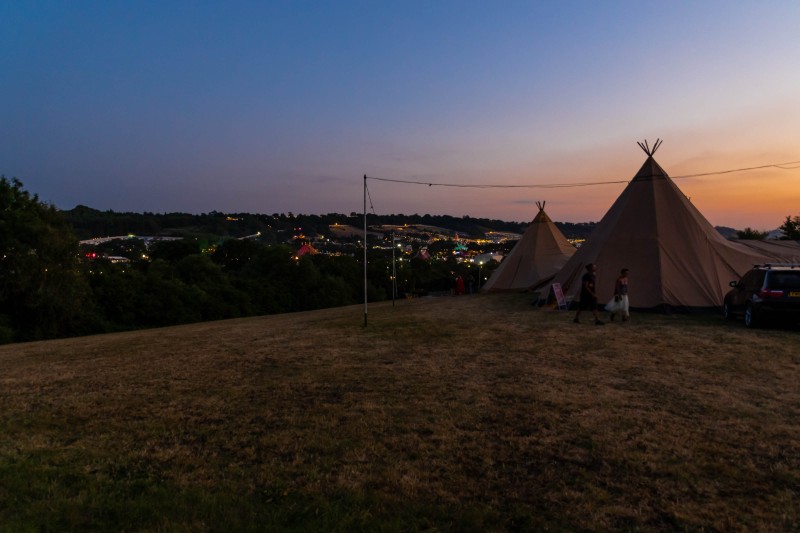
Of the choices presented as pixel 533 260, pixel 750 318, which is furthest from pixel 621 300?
pixel 533 260

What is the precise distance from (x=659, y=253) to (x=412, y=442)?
1487cm

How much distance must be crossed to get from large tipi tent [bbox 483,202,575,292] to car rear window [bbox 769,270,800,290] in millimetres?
13535

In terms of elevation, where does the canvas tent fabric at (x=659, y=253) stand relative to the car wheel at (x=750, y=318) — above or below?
above

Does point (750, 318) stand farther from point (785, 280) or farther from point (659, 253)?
point (659, 253)

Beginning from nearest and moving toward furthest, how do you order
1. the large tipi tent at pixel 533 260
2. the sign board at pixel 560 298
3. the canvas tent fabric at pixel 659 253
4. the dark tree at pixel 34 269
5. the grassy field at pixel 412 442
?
the grassy field at pixel 412 442 → the canvas tent fabric at pixel 659 253 → the sign board at pixel 560 298 → the large tipi tent at pixel 533 260 → the dark tree at pixel 34 269

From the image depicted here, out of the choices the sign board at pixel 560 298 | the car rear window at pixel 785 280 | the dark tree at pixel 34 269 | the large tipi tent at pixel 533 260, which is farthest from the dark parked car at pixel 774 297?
the dark tree at pixel 34 269

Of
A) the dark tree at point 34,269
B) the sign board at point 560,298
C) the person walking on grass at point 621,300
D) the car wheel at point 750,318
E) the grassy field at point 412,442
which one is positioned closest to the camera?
the grassy field at point 412,442

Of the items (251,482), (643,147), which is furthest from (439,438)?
(643,147)

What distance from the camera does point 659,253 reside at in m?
17.1

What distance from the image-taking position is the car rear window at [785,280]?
12711 mm

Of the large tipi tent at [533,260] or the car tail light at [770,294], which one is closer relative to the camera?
the car tail light at [770,294]

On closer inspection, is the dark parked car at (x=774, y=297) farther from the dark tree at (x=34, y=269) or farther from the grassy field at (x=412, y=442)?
the dark tree at (x=34, y=269)

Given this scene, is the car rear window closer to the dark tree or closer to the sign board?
the sign board

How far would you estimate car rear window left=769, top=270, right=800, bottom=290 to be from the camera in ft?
41.7
